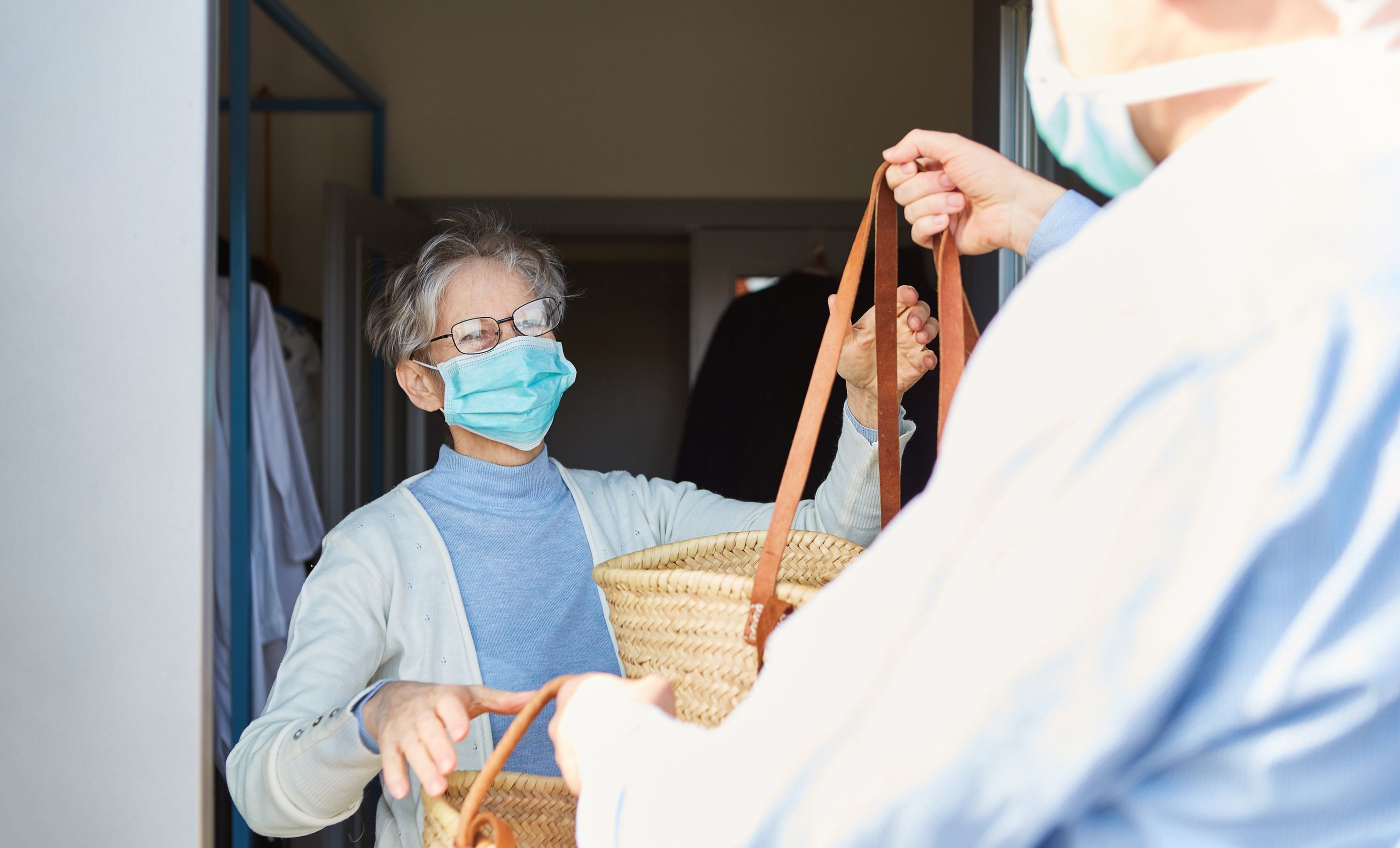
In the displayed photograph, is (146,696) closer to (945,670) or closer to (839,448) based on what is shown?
(839,448)

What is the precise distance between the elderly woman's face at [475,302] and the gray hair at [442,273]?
1 centimetres

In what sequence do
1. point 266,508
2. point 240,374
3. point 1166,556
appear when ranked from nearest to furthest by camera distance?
point 1166,556, point 240,374, point 266,508

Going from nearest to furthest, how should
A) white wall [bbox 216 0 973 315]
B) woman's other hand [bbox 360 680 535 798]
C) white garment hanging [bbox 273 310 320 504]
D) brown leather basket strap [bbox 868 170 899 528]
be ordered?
woman's other hand [bbox 360 680 535 798] → brown leather basket strap [bbox 868 170 899 528] → white garment hanging [bbox 273 310 320 504] → white wall [bbox 216 0 973 315]

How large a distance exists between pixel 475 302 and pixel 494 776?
82 centimetres

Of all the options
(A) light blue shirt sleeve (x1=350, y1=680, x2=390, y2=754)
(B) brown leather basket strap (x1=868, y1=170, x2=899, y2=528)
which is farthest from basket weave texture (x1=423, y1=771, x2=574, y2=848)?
(B) brown leather basket strap (x1=868, y1=170, x2=899, y2=528)

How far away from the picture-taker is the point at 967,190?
0.90 m

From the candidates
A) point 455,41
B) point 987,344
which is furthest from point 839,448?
point 455,41

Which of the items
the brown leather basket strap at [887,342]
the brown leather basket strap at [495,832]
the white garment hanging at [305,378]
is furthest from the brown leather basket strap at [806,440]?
the white garment hanging at [305,378]

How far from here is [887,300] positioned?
96cm

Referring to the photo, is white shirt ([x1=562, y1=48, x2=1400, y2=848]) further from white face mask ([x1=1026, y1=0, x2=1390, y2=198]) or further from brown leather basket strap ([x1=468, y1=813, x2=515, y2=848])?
brown leather basket strap ([x1=468, y1=813, x2=515, y2=848])

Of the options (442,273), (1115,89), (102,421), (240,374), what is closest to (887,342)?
(1115,89)

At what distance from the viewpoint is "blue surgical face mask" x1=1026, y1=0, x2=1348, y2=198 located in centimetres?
47

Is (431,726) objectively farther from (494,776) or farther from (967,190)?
(967,190)

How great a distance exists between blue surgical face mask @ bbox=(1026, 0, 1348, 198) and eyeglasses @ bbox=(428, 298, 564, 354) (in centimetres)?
89
